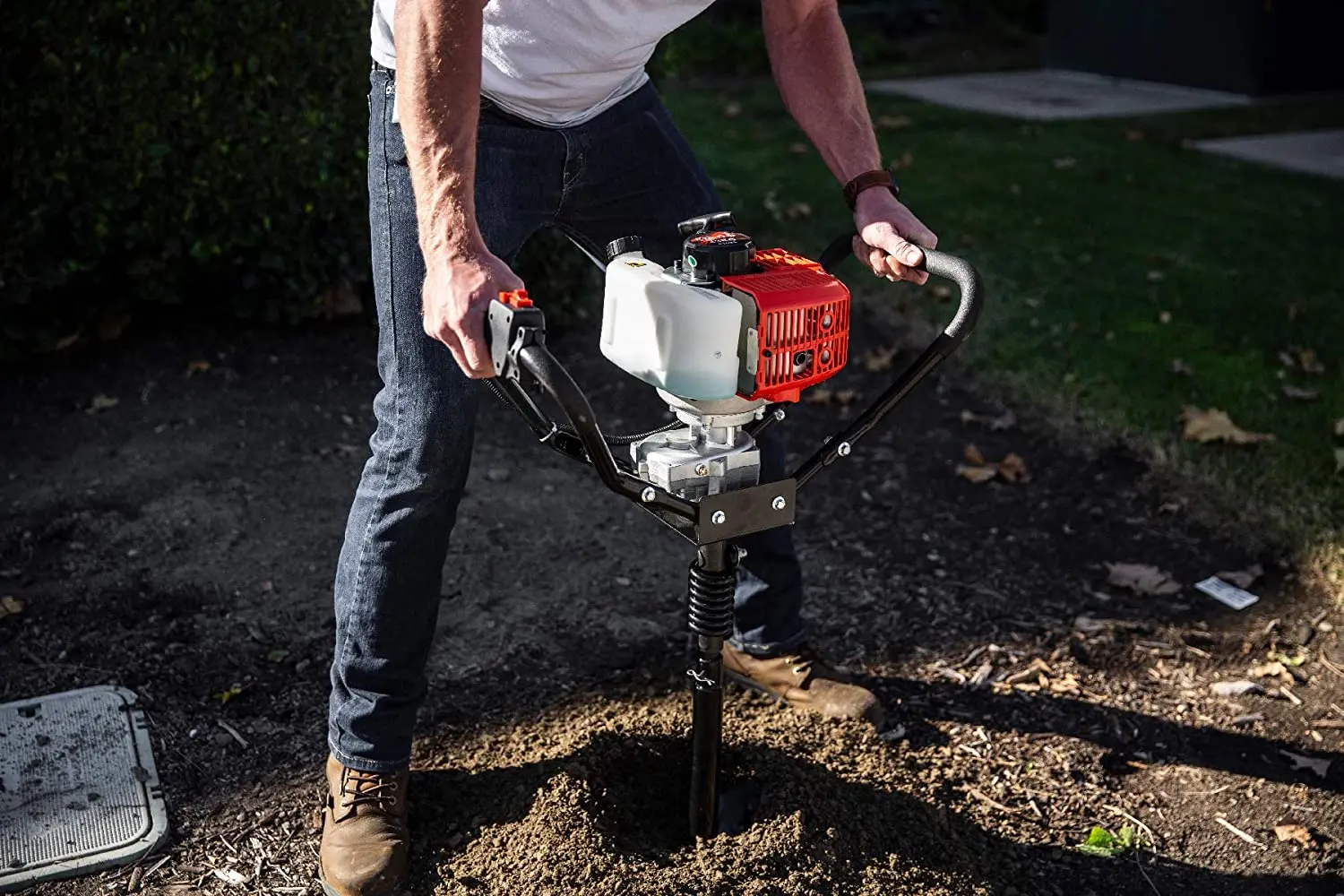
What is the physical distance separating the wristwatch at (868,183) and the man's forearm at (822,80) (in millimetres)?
55

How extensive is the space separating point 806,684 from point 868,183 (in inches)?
38.7

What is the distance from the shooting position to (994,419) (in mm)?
4227

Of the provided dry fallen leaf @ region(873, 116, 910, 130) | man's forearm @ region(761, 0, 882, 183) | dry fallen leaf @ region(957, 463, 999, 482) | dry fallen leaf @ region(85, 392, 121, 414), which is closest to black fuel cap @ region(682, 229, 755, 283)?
man's forearm @ region(761, 0, 882, 183)

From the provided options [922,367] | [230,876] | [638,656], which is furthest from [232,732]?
[922,367]

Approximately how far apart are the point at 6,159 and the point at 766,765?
276 centimetres

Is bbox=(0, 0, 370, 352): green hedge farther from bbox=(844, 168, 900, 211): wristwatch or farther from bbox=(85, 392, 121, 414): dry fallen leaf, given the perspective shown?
bbox=(844, 168, 900, 211): wristwatch

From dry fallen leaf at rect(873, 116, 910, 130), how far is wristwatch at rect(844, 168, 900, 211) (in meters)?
5.49

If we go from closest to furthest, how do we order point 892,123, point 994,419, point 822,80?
point 822,80 < point 994,419 < point 892,123

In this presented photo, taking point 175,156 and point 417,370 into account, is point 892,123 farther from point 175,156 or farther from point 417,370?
point 417,370

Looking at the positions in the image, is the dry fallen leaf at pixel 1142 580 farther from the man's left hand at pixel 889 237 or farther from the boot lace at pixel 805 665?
the man's left hand at pixel 889 237

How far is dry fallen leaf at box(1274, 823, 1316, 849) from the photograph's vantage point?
2.44 m

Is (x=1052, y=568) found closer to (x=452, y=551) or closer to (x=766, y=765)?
Answer: (x=766, y=765)

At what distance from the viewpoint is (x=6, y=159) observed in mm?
3818

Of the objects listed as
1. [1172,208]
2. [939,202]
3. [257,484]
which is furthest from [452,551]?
[1172,208]
